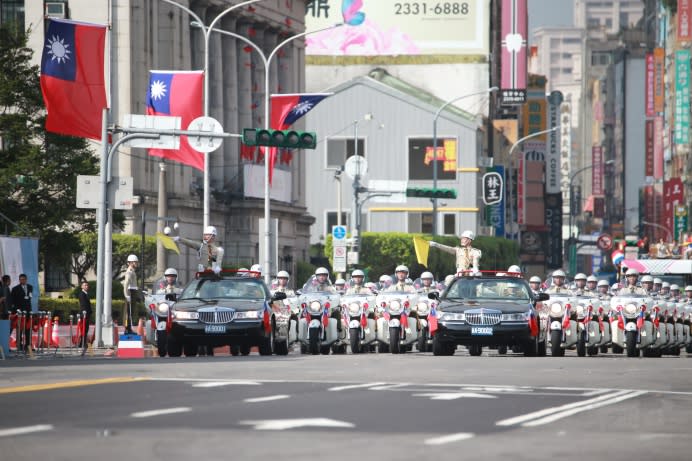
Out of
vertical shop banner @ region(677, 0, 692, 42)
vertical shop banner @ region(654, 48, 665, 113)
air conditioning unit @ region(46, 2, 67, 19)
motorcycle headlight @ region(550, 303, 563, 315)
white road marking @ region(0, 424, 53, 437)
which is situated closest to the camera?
white road marking @ region(0, 424, 53, 437)

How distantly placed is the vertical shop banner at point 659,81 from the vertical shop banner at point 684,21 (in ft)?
107

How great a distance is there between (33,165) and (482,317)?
1774 cm

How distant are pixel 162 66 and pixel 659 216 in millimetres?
115029

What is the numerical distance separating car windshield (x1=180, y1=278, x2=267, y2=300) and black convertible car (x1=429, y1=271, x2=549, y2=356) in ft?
10.2

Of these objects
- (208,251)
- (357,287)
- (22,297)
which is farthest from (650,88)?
(208,251)

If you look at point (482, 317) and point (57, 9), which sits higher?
point (57, 9)

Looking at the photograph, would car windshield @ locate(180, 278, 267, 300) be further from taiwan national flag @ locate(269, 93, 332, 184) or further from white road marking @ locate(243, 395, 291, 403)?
taiwan national flag @ locate(269, 93, 332, 184)

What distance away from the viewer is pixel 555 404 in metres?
17.4

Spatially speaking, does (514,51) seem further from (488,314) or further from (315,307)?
(488,314)

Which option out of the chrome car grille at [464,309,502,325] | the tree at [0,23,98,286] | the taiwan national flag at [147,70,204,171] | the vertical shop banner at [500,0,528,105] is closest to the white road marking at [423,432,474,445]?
the chrome car grille at [464,309,502,325]

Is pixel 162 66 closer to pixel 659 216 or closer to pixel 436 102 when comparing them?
pixel 436 102

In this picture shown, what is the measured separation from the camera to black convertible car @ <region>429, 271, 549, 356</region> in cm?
3067

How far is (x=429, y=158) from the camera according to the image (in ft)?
345

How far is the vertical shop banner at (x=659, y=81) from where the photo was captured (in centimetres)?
16000
